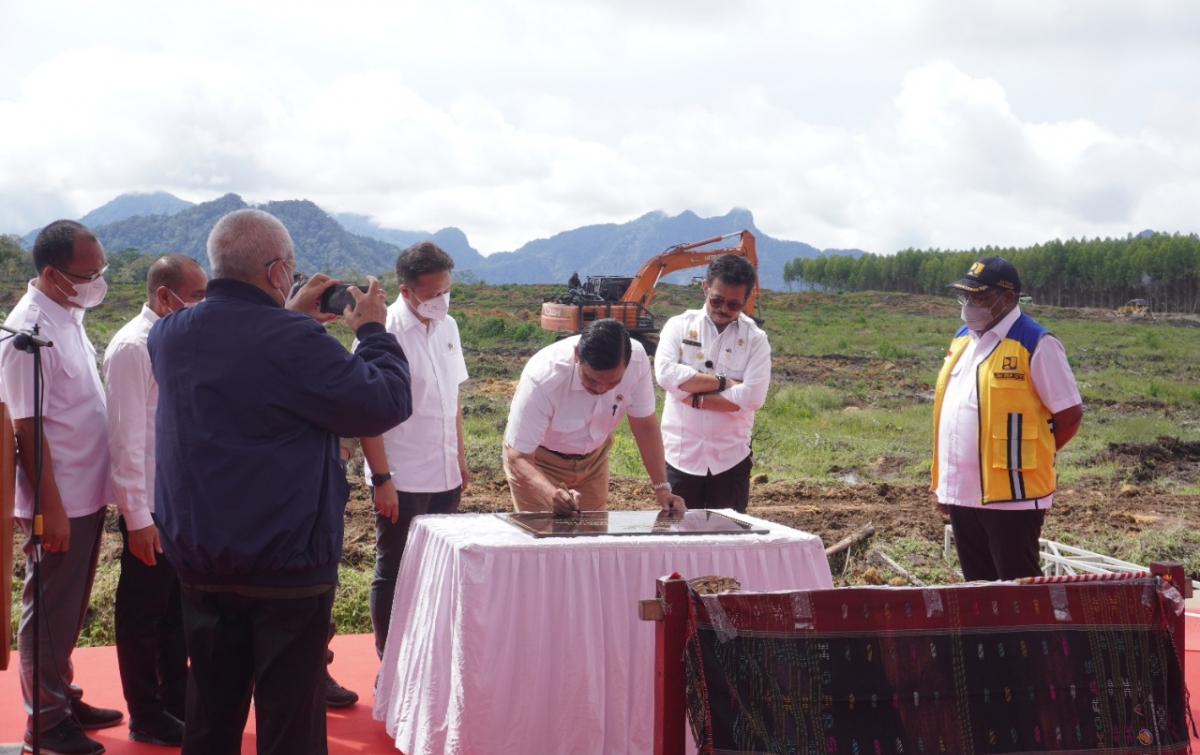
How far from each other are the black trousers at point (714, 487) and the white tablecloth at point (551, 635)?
4.50ft

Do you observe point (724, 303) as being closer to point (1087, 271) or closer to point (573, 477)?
point (573, 477)

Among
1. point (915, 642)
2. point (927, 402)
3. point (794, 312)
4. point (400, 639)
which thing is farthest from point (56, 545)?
point (794, 312)

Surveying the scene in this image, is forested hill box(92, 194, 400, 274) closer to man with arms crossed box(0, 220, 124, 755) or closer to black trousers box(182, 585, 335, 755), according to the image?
man with arms crossed box(0, 220, 124, 755)

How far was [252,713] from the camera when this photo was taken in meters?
4.34

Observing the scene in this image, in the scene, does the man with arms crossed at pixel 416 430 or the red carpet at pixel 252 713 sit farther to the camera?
the man with arms crossed at pixel 416 430

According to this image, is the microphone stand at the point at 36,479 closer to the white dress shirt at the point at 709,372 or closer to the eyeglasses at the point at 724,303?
the white dress shirt at the point at 709,372

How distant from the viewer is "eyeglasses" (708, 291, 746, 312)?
482 cm

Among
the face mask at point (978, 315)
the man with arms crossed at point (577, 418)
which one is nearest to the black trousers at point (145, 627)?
the man with arms crossed at point (577, 418)

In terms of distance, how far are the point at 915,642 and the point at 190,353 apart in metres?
1.94

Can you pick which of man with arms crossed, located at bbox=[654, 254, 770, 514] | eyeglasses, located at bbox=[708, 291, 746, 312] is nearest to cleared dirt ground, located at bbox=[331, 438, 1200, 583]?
man with arms crossed, located at bbox=[654, 254, 770, 514]

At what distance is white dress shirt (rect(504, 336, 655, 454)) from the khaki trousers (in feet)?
0.16

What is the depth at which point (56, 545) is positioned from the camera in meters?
3.37

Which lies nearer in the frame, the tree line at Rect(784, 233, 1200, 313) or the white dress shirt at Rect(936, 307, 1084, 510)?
the white dress shirt at Rect(936, 307, 1084, 510)

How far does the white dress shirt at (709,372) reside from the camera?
4801 mm
